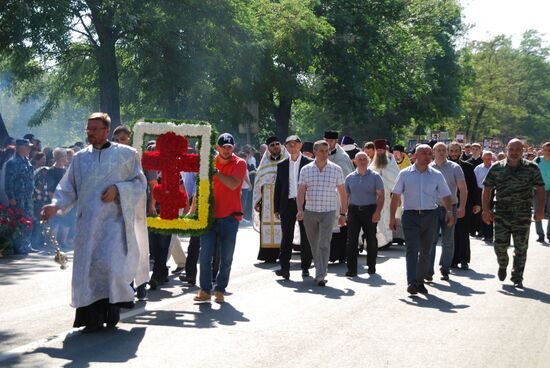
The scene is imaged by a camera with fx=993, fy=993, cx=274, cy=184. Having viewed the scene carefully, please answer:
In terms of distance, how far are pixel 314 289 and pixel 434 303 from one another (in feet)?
5.49

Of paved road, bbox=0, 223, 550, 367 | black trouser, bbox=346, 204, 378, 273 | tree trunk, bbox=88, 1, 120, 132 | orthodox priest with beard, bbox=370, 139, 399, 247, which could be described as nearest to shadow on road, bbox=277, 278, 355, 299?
paved road, bbox=0, 223, 550, 367

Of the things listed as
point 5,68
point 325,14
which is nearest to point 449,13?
point 325,14

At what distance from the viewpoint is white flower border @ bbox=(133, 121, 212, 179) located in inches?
446

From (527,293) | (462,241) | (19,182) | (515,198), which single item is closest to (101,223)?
(527,293)

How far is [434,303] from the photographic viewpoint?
37.0ft

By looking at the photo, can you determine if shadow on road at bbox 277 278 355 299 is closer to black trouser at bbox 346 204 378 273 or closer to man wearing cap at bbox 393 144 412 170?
black trouser at bbox 346 204 378 273

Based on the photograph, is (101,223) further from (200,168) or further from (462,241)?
(462,241)

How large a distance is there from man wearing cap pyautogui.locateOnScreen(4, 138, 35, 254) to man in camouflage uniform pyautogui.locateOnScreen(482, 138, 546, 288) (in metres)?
7.87

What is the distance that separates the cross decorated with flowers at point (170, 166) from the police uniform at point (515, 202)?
412cm

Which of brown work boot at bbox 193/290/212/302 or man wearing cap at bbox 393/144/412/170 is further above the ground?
man wearing cap at bbox 393/144/412/170

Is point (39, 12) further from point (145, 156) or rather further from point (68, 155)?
point (145, 156)

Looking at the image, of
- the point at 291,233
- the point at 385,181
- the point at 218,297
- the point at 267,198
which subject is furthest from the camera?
the point at 385,181

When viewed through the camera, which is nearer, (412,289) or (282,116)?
(412,289)

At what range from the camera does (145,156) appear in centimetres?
1141
